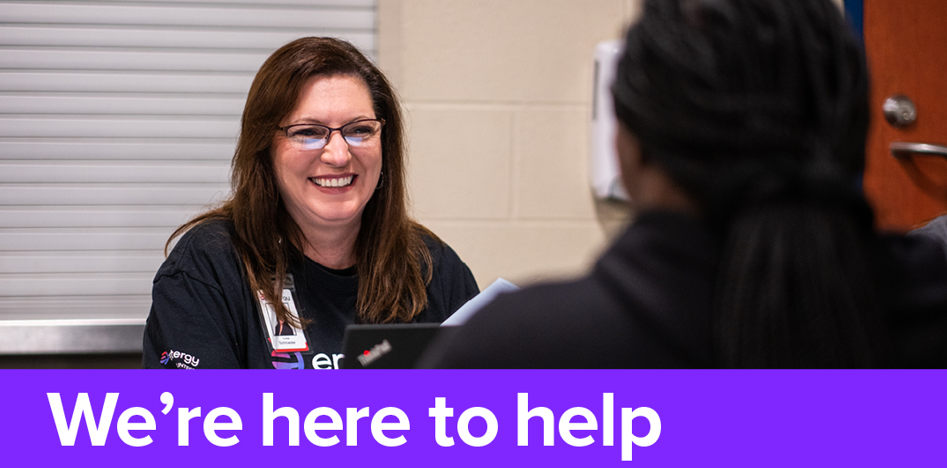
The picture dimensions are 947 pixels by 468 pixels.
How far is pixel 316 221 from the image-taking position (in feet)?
4.53

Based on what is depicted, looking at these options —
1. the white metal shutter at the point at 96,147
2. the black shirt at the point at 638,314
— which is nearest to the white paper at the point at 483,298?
the black shirt at the point at 638,314

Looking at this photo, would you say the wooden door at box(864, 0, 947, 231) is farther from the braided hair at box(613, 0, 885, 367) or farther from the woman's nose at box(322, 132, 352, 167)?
the braided hair at box(613, 0, 885, 367)

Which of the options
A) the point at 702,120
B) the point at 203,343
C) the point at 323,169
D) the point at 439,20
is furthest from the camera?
the point at 439,20

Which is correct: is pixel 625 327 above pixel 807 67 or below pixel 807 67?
below

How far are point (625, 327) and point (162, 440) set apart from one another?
0.42 meters

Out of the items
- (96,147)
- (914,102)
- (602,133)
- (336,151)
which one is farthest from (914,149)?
(96,147)

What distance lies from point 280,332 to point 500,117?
1039 mm

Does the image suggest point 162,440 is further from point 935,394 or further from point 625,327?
point 935,394

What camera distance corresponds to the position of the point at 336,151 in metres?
1.35

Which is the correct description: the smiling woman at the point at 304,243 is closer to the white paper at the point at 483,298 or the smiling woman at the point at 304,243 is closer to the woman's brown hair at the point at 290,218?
the woman's brown hair at the point at 290,218

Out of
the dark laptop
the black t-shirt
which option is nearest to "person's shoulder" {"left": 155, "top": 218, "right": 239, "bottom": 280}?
the black t-shirt

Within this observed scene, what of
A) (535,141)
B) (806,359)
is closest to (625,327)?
(806,359)

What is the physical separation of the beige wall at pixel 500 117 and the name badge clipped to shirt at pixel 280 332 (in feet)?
2.80

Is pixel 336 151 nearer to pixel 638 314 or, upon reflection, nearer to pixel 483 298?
pixel 483 298
